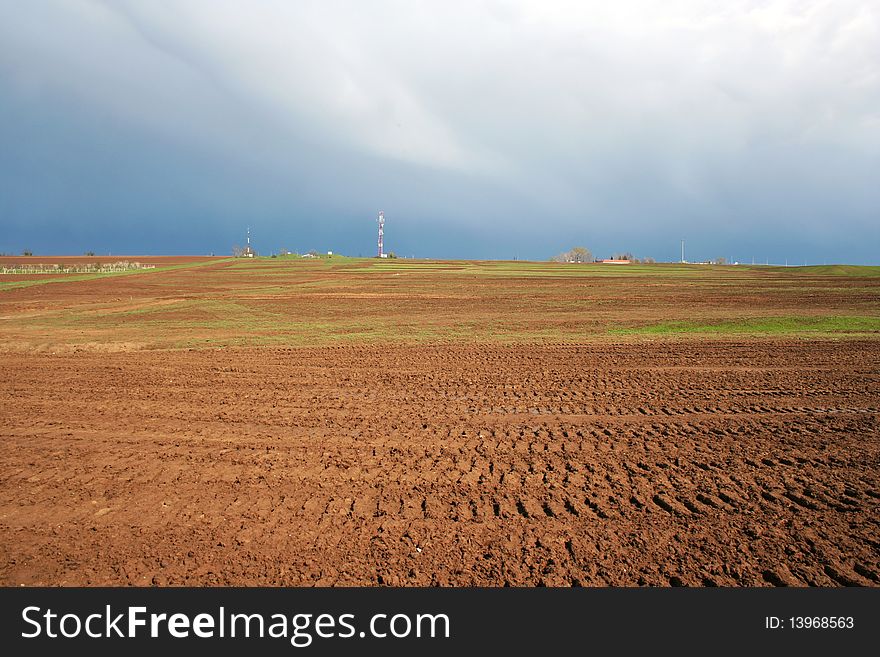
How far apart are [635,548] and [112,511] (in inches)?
206

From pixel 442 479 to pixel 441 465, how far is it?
0.43 meters

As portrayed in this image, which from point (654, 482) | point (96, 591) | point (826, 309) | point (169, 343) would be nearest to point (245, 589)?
point (96, 591)

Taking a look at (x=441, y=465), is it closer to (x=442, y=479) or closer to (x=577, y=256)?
(x=442, y=479)

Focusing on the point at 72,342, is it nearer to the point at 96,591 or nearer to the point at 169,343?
the point at 169,343

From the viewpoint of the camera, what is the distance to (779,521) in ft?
17.1

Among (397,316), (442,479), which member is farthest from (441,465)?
(397,316)

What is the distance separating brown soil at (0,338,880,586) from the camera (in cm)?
457

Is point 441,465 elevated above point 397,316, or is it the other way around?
point 397,316

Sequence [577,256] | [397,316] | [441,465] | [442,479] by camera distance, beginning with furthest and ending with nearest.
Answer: [577,256] → [397,316] → [441,465] → [442,479]

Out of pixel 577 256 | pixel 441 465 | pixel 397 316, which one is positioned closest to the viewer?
pixel 441 465

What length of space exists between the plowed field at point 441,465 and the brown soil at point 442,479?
0.11 ft

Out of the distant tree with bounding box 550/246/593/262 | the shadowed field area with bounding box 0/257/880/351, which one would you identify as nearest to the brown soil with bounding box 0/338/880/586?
the shadowed field area with bounding box 0/257/880/351

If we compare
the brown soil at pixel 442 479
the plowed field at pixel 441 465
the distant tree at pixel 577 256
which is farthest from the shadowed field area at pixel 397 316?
the distant tree at pixel 577 256

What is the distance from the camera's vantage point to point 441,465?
667 centimetres
